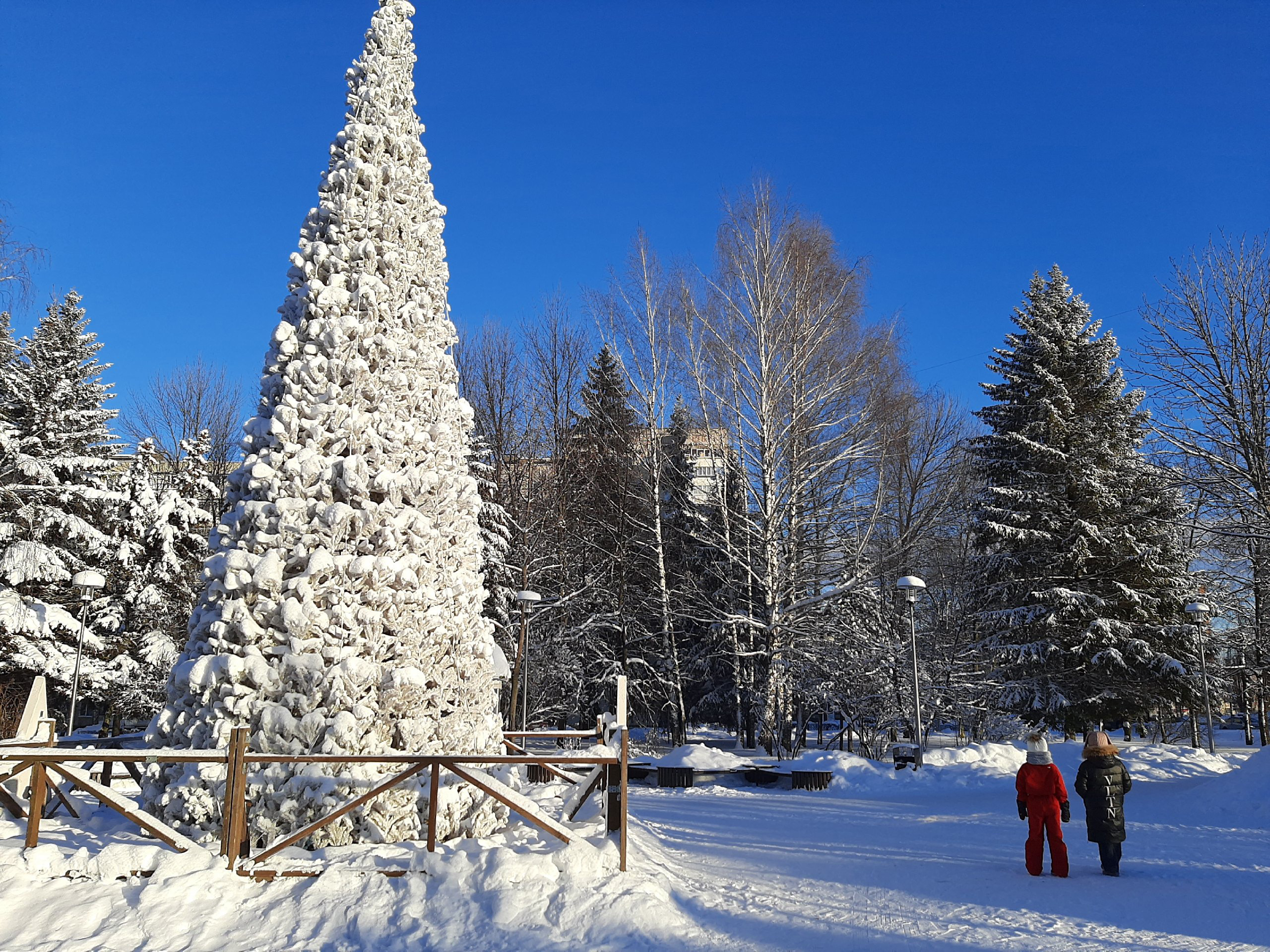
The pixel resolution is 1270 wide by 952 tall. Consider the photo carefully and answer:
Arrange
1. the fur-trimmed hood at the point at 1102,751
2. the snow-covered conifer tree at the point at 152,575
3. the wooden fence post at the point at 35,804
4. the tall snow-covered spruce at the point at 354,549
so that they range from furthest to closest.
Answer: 1. the snow-covered conifer tree at the point at 152,575
2. the fur-trimmed hood at the point at 1102,751
3. the tall snow-covered spruce at the point at 354,549
4. the wooden fence post at the point at 35,804

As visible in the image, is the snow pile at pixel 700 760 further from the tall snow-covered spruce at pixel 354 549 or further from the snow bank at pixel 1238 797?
the tall snow-covered spruce at pixel 354 549

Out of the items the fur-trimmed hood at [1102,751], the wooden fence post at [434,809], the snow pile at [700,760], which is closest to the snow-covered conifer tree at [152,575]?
the snow pile at [700,760]

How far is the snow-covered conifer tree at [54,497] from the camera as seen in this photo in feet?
70.7

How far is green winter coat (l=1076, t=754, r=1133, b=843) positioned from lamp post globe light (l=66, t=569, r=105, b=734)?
2047 cm

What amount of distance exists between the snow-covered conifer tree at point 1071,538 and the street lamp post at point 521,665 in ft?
43.8

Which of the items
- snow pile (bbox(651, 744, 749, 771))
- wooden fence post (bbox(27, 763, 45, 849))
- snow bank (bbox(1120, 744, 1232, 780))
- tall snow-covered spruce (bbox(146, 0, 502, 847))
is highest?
tall snow-covered spruce (bbox(146, 0, 502, 847))

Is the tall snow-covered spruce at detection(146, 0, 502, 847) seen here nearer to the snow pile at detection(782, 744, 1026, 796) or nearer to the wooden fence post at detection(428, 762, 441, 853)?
the wooden fence post at detection(428, 762, 441, 853)

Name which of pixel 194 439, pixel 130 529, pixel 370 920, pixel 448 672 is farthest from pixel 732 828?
pixel 194 439

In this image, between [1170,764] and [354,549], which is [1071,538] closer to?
[1170,764]

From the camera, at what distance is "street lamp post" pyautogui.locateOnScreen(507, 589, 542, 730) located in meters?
19.9

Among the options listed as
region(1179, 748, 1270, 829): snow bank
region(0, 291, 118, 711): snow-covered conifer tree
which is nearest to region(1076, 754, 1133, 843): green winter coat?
region(1179, 748, 1270, 829): snow bank

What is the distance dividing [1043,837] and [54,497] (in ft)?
83.9

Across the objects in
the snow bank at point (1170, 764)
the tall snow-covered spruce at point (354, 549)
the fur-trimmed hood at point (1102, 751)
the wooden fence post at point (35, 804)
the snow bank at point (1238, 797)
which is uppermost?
the tall snow-covered spruce at point (354, 549)

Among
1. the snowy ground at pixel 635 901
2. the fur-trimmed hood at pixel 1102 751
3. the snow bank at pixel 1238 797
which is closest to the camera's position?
the snowy ground at pixel 635 901
